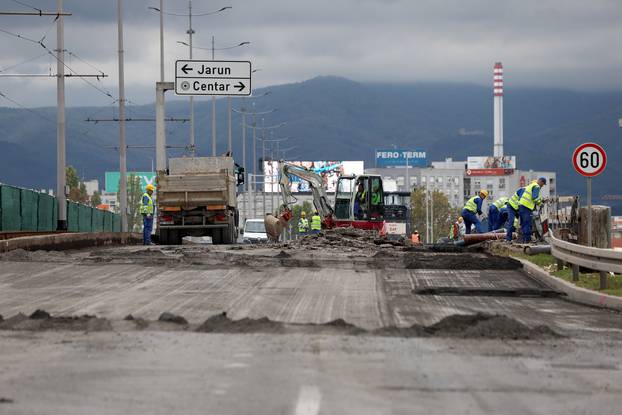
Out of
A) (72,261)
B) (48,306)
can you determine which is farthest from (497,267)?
(48,306)

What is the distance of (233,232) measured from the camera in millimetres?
41219

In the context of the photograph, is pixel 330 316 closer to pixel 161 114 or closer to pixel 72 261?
pixel 72 261

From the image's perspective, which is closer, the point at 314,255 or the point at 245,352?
the point at 245,352

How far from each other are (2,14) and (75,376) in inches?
1148

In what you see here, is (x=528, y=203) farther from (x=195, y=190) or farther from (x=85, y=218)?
(x=85, y=218)

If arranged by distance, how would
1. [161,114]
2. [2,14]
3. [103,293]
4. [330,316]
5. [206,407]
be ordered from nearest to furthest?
1. [206,407]
2. [330,316]
3. [103,293]
4. [2,14]
5. [161,114]

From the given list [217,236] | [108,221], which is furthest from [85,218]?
[217,236]

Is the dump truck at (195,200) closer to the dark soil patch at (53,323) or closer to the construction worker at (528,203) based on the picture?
the construction worker at (528,203)

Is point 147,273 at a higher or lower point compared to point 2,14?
lower

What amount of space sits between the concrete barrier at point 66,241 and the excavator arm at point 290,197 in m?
5.48

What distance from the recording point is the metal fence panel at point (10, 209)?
112 feet

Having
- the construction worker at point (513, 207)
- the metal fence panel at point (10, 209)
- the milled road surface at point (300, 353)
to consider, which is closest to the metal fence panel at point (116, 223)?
the metal fence panel at point (10, 209)

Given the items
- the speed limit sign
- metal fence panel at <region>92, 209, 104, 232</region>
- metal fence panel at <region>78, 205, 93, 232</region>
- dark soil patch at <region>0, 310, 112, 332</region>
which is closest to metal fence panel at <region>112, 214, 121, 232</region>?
metal fence panel at <region>92, 209, 104, 232</region>

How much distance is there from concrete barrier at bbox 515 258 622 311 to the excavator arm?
2677cm
